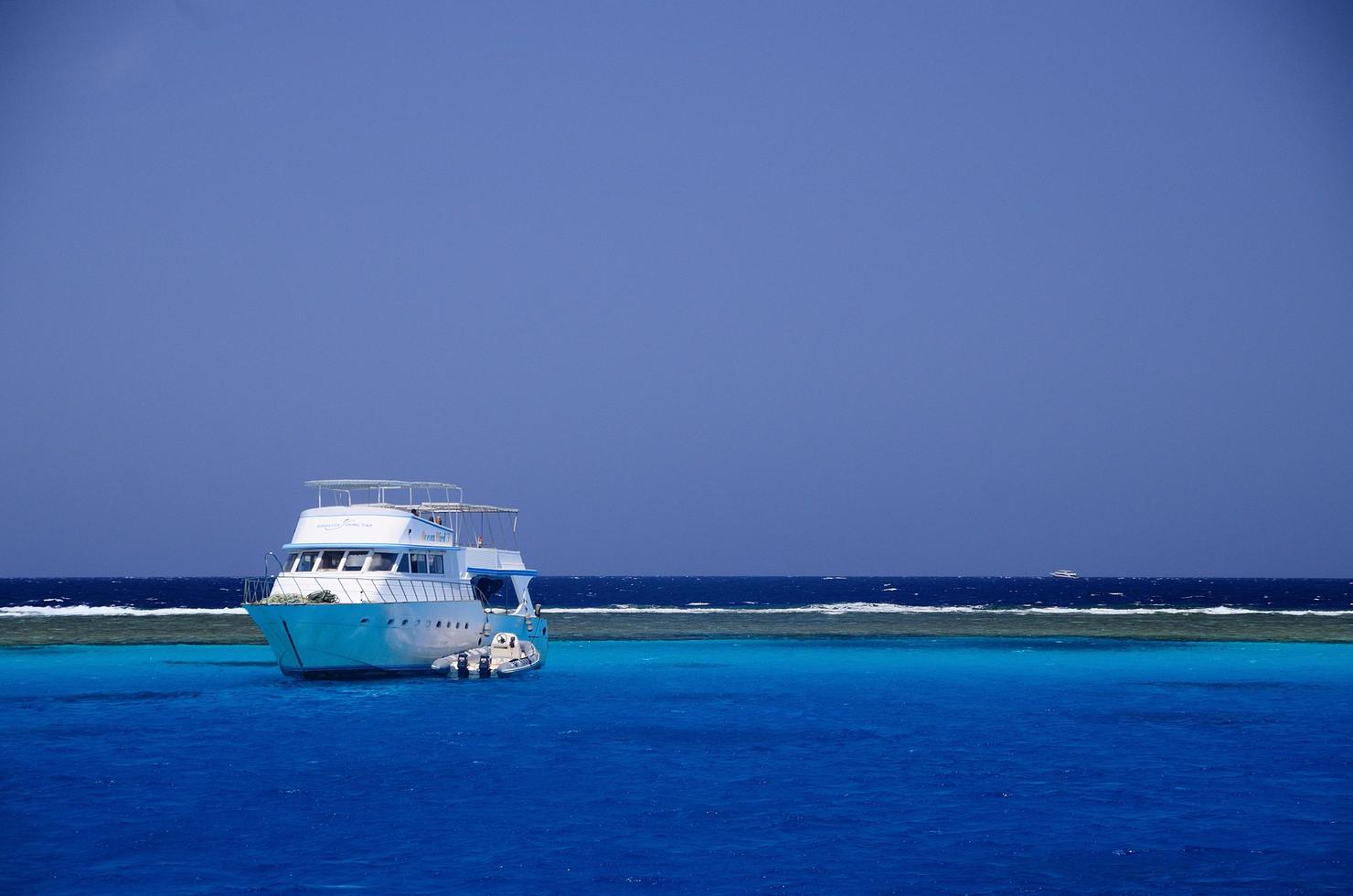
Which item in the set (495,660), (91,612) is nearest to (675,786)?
(495,660)

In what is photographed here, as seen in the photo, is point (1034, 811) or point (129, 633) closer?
point (1034, 811)

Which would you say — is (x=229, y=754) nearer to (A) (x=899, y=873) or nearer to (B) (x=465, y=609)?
(A) (x=899, y=873)

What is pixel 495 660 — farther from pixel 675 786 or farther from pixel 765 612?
pixel 765 612

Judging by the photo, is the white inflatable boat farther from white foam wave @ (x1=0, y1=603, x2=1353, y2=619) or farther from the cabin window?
white foam wave @ (x1=0, y1=603, x2=1353, y2=619)

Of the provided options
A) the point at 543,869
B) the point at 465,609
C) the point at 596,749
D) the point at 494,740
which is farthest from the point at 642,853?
the point at 465,609

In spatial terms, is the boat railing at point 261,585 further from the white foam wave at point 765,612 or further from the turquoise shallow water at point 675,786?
A: the white foam wave at point 765,612

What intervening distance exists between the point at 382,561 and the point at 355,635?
277 cm

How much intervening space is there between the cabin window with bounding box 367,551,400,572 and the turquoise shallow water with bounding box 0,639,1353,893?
3843 millimetres

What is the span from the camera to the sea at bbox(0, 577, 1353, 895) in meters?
14.5

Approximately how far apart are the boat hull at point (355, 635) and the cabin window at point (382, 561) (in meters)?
1.50

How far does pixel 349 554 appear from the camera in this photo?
1507 inches

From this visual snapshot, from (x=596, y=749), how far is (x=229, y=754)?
7.40 meters

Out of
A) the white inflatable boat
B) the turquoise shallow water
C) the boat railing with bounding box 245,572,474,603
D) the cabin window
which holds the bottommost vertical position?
the turquoise shallow water

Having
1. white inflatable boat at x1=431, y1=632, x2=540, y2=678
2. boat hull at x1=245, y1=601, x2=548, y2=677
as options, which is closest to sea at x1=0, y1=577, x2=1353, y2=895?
boat hull at x1=245, y1=601, x2=548, y2=677
